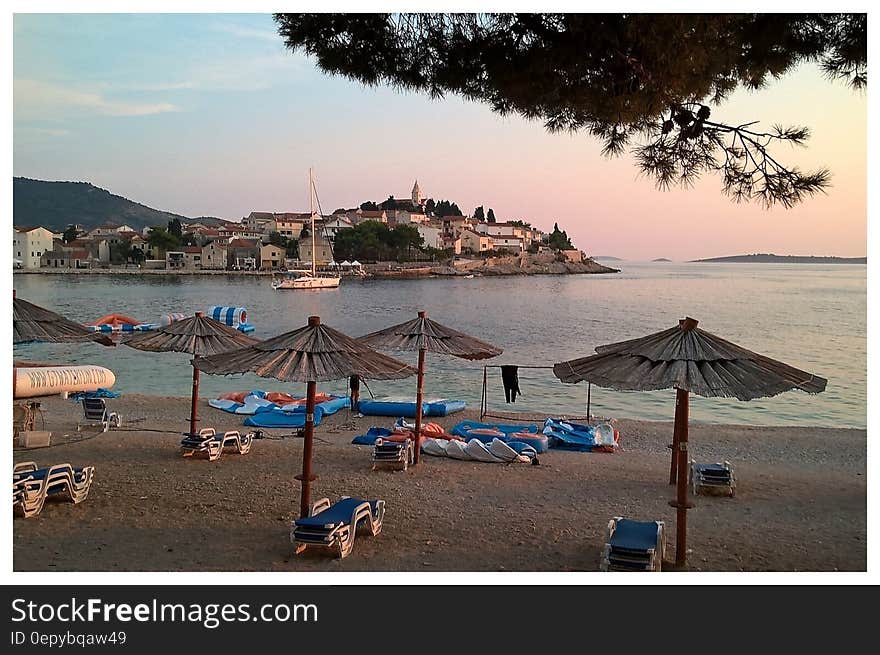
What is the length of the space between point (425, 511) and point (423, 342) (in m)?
2.44

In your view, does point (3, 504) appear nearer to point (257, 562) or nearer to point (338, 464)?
point (257, 562)

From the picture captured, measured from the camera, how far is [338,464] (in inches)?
343

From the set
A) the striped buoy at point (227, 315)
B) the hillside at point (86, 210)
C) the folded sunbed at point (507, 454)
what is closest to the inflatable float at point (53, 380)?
the folded sunbed at point (507, 454)

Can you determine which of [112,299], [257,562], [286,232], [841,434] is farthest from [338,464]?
[286,232]

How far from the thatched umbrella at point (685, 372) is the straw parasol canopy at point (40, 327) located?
5167mm

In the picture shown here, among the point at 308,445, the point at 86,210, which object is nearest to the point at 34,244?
the point at 86,210

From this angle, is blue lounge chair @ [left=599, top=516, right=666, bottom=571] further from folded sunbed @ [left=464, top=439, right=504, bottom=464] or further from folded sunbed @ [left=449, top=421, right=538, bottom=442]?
folded sunbed @ [left=449, top=421, right=538, bottom=442]

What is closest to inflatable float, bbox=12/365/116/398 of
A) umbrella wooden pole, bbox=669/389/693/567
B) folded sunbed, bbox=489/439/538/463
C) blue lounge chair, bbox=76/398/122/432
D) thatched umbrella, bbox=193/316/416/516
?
blue lounge chair, bbox=76/398/122/432

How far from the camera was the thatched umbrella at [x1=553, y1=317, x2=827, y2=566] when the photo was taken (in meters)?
4.66

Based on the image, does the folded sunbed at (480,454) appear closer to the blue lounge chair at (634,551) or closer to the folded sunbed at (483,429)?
the folded sunbed at (483,429)

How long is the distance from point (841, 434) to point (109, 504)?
12.3 metres

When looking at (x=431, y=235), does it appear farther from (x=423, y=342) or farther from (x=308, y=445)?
(x=308, y=445)

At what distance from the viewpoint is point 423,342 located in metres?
8.52

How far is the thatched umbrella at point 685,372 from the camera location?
15.3 feet
